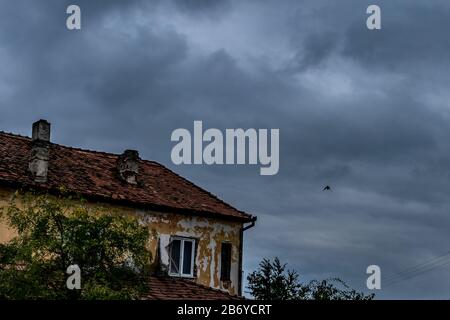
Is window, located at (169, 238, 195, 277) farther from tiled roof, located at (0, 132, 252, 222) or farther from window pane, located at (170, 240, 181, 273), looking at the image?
tiled roof, located at (0, 132, 252, 222)

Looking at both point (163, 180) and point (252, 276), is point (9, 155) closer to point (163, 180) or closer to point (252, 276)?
point (163, 180)

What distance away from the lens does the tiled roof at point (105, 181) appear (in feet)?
66.2

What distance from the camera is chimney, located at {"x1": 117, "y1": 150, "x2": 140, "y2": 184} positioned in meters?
23.3

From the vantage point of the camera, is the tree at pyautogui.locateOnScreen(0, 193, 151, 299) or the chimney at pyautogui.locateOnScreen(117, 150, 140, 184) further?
the chimney at pyautogui.locateOnScreen(117, 150, 140, 184)

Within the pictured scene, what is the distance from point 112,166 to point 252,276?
818cm

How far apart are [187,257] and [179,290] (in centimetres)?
307

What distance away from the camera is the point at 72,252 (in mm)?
11883

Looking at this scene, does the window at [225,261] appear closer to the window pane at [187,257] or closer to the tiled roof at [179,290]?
the window pane at [187,257]

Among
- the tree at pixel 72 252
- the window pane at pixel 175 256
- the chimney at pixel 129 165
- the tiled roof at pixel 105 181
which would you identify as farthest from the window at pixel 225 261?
the tree at pixel 72 252

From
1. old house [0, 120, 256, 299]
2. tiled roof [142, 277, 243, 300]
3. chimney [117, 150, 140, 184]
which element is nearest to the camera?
tiled roof [142, 277, 243, 300]

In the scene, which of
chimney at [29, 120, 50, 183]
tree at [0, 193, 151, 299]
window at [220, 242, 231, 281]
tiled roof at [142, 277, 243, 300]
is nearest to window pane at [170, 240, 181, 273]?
tiled roof at [142, 277, 243, 300]

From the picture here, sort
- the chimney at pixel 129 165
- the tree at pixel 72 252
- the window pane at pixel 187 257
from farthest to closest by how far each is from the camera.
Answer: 1. the chimney at pixel 129 165
2. the window pane at pixel 187 257
3. the tree at pixel 72 252
